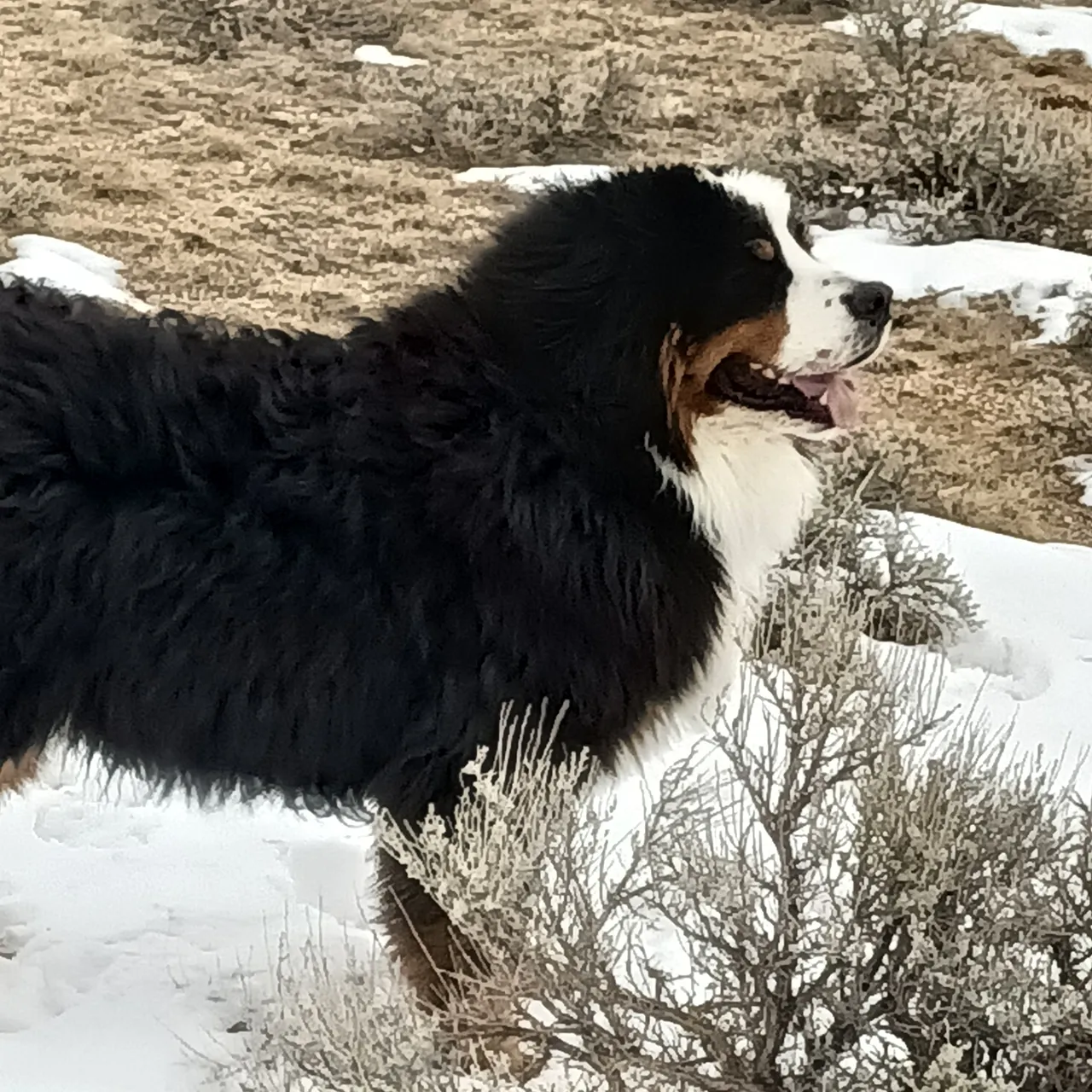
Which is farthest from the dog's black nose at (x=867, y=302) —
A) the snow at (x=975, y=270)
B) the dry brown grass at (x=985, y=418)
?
the snow at (x=975, y=270)

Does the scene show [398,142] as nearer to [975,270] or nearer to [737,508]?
[975,270]

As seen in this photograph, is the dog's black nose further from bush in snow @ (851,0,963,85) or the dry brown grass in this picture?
bush in snow @ (851,0,963,85)

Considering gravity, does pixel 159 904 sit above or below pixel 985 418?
below

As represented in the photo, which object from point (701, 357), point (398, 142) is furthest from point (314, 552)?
point (398, 142)

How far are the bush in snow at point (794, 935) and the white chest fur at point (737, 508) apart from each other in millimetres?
312

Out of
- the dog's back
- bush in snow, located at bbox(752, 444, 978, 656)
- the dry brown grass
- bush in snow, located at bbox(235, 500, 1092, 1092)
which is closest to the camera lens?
bush in snow, located at bbox(235, 500, 1092, 1092)

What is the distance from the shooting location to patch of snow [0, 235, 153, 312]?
6262 millimetres

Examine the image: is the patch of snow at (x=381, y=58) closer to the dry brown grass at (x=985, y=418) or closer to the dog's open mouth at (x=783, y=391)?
the dry brown grass at (x=985, y=418)

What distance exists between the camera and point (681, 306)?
2.74 m

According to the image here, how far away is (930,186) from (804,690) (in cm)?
574

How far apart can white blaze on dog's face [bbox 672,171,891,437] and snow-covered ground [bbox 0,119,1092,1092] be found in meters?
0.49

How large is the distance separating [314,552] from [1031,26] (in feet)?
26.8

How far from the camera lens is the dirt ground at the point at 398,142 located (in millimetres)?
6141

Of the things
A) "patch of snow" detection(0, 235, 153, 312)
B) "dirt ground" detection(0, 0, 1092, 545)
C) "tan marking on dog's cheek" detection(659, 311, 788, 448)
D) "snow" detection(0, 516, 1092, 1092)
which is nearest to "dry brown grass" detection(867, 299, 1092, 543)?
"dirt ground" detection(0, 0, 1092, 545)
